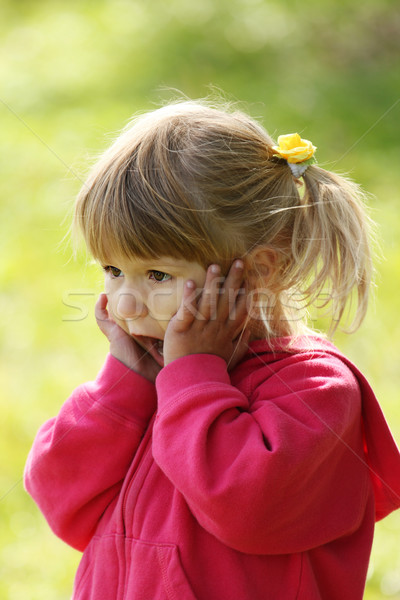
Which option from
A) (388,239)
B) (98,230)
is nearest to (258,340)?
(98,230)

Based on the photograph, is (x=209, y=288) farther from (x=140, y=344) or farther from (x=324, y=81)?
(x=324, y=81)

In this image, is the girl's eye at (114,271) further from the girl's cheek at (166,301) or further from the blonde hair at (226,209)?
the girl's cheek at (166,301)

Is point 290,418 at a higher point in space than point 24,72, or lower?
lower

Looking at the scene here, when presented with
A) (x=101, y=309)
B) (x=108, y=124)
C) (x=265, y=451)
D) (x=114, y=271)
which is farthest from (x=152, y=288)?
(x=108, y=124)

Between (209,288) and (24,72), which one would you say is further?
(24,72)

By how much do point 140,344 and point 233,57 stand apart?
6693 millimetres

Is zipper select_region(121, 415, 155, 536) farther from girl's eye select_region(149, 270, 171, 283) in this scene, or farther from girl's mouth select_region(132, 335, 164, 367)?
girl's eye select_region(149, 270, 171, 283)

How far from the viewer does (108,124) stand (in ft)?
22.9

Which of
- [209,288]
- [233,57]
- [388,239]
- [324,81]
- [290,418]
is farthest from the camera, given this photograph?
[233,57]

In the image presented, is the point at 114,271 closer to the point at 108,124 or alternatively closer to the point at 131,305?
the point at 131,305

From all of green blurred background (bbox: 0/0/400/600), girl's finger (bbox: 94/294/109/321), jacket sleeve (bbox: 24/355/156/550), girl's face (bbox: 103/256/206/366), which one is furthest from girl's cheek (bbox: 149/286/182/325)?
green blurred background (bbox: 0/0/400/600)

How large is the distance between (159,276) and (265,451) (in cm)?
53

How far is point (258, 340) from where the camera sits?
6.54 ft

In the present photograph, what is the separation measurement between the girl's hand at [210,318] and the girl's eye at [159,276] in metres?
0.06
